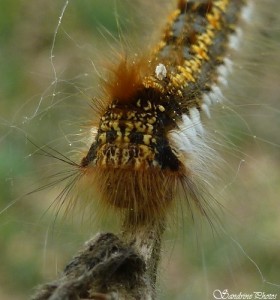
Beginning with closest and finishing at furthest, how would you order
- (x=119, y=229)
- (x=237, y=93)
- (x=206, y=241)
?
(x=119, y=229) → (x=237, y=93) → (x=206, y=241)

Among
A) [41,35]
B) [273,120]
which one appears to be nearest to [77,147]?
[273,120]

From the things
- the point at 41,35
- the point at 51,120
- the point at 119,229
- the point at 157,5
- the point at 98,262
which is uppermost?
the point at 41,35

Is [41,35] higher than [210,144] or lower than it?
higher

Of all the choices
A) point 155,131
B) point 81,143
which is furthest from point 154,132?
point 81,143

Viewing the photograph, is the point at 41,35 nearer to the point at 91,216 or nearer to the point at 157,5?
the point at 157,5

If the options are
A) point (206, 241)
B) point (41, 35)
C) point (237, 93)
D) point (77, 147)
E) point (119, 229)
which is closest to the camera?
point (119, 229)

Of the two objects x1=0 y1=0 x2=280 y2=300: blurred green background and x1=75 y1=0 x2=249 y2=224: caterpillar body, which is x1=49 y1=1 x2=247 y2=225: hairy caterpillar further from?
x1=0 y1=0 x2=280 y2=300: blurred green background

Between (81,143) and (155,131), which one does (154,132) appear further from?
(81,143)
